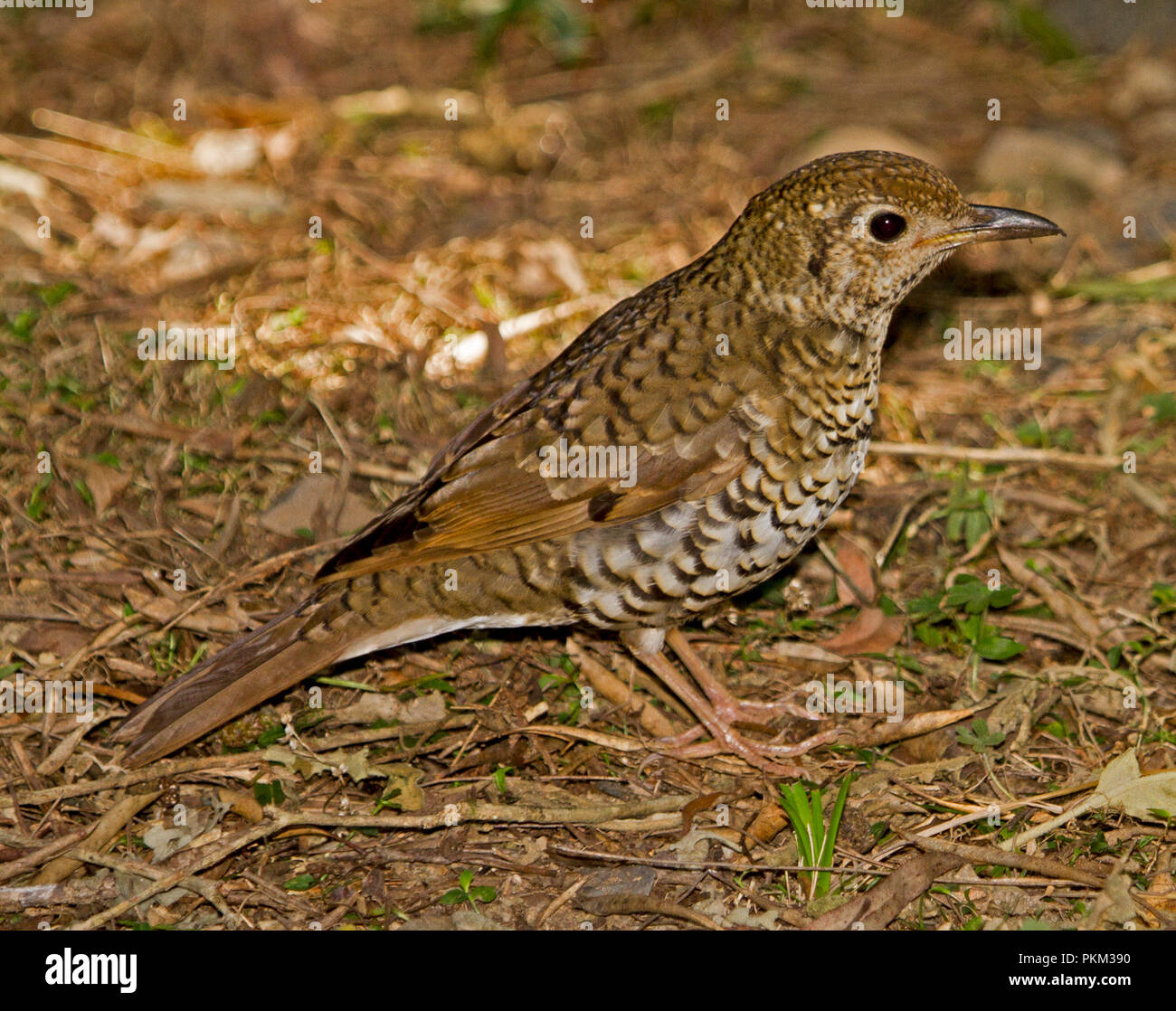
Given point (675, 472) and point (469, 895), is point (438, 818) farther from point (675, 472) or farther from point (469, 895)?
point (675, 472)

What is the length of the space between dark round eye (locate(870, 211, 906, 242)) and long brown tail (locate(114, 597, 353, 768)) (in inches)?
77.5

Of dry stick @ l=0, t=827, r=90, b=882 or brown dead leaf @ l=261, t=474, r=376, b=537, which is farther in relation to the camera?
brown dead leaf @ l=261, t=474, r=376, b=537

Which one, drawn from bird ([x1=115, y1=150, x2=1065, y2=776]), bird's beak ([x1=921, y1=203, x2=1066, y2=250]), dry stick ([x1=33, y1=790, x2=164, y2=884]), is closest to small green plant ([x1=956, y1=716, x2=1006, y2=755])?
bird ([x1=115, y1=150, x2=1065, y2=776])

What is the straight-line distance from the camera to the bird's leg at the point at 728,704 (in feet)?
13.4

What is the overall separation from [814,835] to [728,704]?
2.28 feet

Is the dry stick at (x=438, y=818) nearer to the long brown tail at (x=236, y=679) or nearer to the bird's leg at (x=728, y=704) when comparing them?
the long brown tail at (x=236, y=679)

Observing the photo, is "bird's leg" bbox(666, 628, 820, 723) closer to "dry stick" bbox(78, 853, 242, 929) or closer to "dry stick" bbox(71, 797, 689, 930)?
"dry stick" bbox(71, 797, 689, 930)

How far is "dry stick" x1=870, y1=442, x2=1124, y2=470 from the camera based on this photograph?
4.84 metres

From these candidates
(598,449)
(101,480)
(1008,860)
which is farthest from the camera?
(101,480)

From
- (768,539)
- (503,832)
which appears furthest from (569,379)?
(503,832)

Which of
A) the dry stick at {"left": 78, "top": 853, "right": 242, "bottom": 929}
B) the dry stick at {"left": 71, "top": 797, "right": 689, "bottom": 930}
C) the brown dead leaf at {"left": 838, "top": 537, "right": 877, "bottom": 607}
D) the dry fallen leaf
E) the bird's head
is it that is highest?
the bird's head

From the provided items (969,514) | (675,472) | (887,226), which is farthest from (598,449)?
(969,514)

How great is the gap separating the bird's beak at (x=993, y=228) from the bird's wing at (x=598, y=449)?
0.74 m

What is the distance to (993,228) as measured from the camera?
3.91 meters
